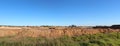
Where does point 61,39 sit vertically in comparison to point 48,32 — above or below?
below

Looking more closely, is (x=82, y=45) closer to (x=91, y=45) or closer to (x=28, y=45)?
(x=91, y=45)

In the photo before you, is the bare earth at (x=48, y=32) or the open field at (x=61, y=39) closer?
the open field at (x=61, y=39)

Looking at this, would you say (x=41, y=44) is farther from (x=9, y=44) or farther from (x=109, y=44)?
(x=109, y=44)

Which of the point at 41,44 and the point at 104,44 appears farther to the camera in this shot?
the point at 104,44

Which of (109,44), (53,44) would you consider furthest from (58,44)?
(109,44)

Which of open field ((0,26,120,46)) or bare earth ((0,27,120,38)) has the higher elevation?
bare earth ((0,27,120,38))

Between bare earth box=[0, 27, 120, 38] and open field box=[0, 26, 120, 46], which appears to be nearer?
open field box=[0, 26, 120, 46]

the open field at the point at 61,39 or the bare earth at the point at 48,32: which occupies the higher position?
the bare earth at the point at 48,32

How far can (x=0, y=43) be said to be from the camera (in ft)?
50.1

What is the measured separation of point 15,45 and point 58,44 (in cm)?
320

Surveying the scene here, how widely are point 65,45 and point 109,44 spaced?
3674 millimetres

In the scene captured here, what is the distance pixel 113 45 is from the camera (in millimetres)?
15312

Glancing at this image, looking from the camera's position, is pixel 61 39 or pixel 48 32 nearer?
pixel 61 39

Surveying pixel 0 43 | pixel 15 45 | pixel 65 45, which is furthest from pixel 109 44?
pixel 0 43
